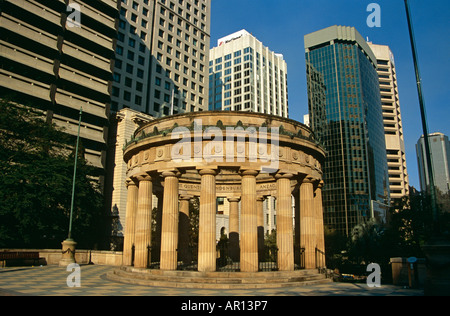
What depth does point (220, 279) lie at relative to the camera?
20625 millimetres

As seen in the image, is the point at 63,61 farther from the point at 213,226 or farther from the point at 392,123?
the point at 392,123

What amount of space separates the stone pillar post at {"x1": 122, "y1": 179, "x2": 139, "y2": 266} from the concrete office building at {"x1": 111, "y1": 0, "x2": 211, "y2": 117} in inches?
2034

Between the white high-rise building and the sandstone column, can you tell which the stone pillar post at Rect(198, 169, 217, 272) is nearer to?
the sandstone column

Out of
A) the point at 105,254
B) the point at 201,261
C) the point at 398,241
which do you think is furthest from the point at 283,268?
the point at 398,241

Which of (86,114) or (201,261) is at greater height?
(86,114)

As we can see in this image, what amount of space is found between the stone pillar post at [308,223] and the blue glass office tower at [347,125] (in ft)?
340

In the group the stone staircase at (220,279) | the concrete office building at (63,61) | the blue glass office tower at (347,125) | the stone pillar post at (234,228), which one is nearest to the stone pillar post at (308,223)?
the stone staircase at (220,279)

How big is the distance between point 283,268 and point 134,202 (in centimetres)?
1309

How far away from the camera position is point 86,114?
2581 inches

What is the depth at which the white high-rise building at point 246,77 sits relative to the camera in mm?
148000

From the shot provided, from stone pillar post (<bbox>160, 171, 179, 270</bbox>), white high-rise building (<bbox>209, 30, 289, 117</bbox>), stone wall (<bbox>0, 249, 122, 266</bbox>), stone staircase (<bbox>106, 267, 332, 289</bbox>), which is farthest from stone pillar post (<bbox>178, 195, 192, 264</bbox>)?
white high-rise building (<bbox>209, 30, 289, 117</bbox>)

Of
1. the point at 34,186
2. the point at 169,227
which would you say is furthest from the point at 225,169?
the point at 34,186

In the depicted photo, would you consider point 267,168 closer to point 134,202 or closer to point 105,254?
point 134,202

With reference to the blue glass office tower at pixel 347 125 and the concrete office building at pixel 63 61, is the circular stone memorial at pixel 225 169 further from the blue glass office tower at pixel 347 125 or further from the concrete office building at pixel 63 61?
the blue glass office tower at pixel 347 125
